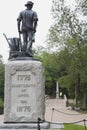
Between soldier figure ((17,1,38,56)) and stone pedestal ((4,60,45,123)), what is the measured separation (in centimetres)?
120

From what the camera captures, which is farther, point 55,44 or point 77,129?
point 55,44

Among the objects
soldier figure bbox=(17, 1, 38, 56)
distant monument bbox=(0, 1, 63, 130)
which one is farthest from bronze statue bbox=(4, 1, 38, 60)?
distant monument bbox=(0, 1, 63, 130)

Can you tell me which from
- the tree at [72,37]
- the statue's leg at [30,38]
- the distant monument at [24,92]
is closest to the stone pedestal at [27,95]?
the distant monument at [24,92]

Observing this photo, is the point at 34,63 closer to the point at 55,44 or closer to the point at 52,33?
the point at 52,33

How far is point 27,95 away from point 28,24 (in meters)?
2.96

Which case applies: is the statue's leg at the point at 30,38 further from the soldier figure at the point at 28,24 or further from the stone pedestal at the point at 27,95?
the stone pedestal at the point at 27,95

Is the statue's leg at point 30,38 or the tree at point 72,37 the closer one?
the statue's leg at point 30,38

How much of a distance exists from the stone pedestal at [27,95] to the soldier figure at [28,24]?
120cm

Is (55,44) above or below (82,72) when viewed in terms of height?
above

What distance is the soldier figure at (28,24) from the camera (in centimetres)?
1806

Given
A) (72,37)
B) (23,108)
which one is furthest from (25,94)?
(72,37)

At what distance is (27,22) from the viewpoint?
18141 mm

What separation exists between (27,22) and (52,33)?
109 feet

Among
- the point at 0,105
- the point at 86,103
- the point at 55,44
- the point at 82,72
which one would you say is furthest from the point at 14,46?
the point at 86,103
